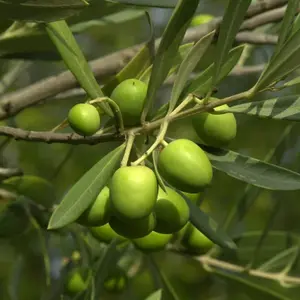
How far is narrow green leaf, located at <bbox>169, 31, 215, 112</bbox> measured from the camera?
0.83 m

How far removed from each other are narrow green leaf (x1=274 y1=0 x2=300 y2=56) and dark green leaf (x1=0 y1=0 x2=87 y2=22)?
25cm

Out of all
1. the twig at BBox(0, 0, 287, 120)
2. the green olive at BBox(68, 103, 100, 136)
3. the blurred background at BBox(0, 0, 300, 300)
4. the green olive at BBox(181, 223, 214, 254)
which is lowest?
the blurred background at BBox(0, 0, 300, 300)

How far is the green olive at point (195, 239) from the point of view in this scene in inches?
48.9

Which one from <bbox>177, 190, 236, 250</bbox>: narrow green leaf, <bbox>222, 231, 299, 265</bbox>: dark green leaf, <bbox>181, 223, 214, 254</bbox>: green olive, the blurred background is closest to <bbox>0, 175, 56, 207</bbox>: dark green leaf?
the blurred background

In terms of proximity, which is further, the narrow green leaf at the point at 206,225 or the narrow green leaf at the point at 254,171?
the narrow green leaf at the point at 206,225

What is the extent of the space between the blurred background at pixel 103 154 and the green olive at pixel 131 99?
357mm

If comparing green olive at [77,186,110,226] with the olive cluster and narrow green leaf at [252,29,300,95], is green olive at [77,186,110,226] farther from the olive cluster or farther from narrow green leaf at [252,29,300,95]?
narrow green leaf at [252,29,300,95]

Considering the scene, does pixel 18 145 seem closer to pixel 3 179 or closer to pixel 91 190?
pixel 3 179

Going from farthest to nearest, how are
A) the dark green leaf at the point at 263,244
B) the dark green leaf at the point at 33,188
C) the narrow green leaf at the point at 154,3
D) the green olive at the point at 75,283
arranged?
Result: the dark green leaf at the point at 263,244 → the dark green leaf at the point at 33,188 → the green olive at the point at 75,283 → the narrow green leaf at the point at 154,3

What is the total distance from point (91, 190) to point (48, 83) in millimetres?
514

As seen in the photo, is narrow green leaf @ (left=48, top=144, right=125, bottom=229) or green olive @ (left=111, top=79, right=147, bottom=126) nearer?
narrow green leaf @ (left=48, top=144, right=125, bottom=229)

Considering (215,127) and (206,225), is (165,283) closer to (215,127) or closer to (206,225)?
(206,225)

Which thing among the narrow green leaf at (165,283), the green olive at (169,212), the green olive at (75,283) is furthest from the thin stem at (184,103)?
the narrow green leaf at (165,283)

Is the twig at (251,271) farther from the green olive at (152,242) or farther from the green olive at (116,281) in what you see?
the green olive at (152,242)
